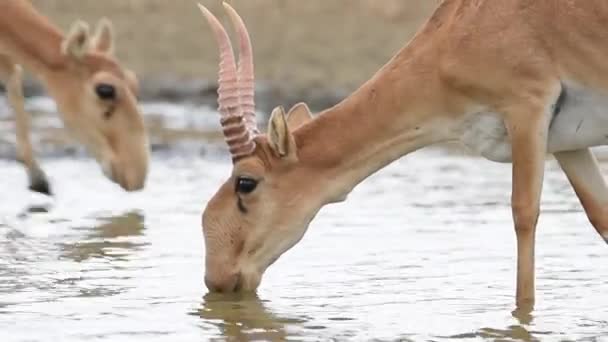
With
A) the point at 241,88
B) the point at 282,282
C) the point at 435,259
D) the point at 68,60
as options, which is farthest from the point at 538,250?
the point at 68,60

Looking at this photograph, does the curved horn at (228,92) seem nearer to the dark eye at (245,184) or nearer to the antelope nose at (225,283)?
the dark eye at (245,184)

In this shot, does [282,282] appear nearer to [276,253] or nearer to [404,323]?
[276,253]

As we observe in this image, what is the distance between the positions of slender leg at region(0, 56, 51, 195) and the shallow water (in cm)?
14

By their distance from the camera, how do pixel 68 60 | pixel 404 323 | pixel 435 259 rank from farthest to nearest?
pixel 68 60 → pixel 435 259 → pixel 404 323

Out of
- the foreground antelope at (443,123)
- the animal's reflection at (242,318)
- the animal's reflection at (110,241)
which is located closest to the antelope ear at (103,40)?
the animal's reflection at (110,241)

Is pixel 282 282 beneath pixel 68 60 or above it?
beneath

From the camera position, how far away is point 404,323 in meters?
8.87

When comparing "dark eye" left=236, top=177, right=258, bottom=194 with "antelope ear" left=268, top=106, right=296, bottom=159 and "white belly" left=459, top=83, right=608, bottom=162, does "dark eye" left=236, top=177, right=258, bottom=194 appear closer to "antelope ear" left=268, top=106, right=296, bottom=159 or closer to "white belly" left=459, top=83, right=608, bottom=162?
"antelope ear" left=268, top=106, right=296, bottom=159

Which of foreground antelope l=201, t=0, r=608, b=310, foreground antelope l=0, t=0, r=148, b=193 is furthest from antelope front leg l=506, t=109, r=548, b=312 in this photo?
foreground antelope l=0, t=0, r=148, b=193

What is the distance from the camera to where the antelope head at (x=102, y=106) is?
1405 cm

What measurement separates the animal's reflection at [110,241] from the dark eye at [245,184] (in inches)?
74.7

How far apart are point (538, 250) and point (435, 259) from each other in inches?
28.9

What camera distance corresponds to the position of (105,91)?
14.1 metres

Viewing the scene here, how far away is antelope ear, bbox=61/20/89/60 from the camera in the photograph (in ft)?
46.6
